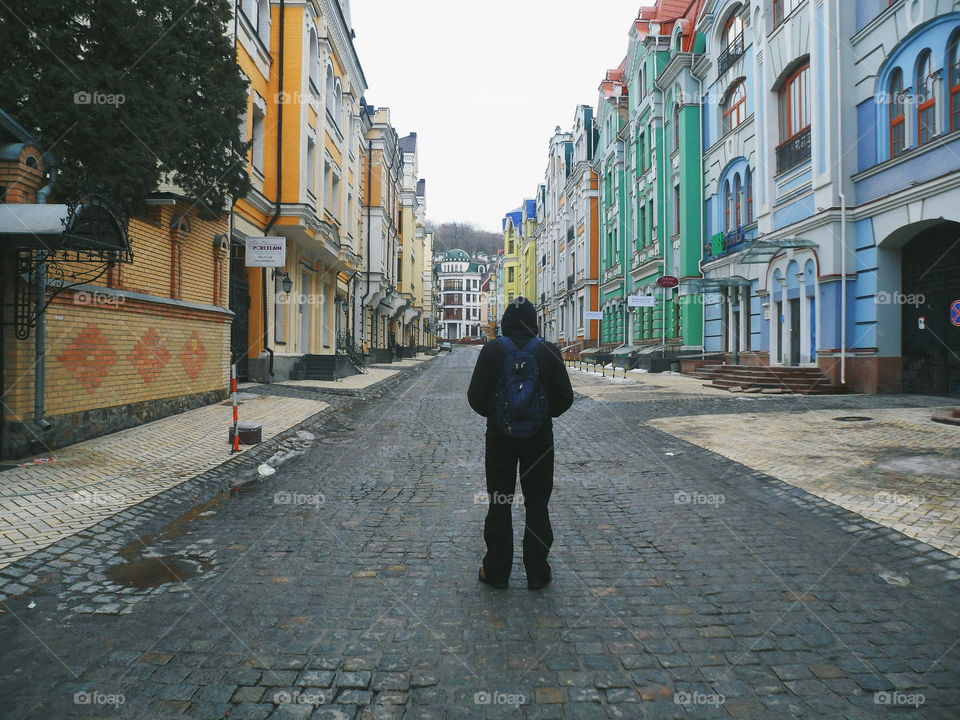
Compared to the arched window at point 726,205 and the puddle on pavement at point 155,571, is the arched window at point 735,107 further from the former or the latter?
the puddle on pavement at point 155,571

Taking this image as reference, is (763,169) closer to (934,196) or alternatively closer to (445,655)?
(934,196)

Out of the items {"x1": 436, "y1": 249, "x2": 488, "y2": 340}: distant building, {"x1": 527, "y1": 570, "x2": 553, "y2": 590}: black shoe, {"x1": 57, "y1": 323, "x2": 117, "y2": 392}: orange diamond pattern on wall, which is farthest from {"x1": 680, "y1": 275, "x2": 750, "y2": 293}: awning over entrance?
{"x1": 436, "y1": 249, "x2": 488, "y2": 340}: distant building

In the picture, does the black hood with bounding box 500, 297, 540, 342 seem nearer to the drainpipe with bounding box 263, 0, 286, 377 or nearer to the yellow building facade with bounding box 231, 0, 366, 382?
the yellow building facade with bounding box 231, 0, 366, 382

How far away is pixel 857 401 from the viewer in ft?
46.9

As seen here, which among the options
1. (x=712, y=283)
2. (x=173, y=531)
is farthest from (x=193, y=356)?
(x=712, y=283)

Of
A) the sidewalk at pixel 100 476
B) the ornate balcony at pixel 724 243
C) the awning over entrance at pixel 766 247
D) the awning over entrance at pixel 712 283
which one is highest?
the ornate balcony at pixel 724 243

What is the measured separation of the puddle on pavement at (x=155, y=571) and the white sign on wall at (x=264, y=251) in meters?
11.5

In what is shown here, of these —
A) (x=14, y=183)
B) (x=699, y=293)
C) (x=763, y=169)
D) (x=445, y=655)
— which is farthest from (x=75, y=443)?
(x=699, y=293)

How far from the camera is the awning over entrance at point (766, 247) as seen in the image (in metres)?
17.2

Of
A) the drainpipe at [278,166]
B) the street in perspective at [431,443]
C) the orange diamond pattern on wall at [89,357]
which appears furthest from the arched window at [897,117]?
the orange diamond pattern on wall at [89,357]

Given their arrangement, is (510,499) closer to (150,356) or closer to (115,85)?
(115,85)

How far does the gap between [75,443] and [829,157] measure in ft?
55.2

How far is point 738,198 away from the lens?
23.8m

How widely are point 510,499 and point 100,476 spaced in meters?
4.90
